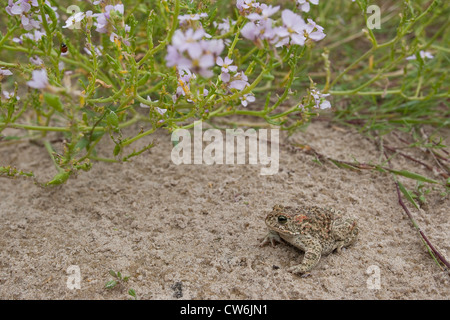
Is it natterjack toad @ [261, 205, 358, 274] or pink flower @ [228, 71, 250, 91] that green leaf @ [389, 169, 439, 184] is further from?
pink flower @ [228, 71, 250, 91]

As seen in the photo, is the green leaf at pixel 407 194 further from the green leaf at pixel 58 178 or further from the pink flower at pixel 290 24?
the green leaf at pixel 58 178

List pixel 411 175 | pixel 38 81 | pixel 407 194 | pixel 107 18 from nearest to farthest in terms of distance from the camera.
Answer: pixel 38 81 < pixel 107 18 < pixel 407 194 < pixel 411 175

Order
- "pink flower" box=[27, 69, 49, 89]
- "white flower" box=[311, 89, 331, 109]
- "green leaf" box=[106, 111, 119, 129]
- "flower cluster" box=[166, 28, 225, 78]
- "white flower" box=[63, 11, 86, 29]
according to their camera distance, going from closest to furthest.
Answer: "flower cluster" box=[166, 28, 225, 78]
"pink flower" box=[27, 69, 49, 89]
"white flower" box=[63, 11, 86, 29]
"green leaf" box=[106, 111, 119, 129]
"white flower" box=[311, 89, 331, 109]

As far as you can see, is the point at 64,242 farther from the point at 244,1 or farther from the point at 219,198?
the point at 244,1

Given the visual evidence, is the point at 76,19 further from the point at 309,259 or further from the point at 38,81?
the point at 309,259

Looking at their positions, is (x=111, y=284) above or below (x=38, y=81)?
below

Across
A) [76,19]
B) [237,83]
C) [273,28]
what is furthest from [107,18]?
[273,28]

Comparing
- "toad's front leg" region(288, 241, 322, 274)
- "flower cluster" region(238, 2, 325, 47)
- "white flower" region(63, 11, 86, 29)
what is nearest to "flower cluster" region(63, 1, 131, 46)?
"white flower" region(63, 11, 86, 29)
